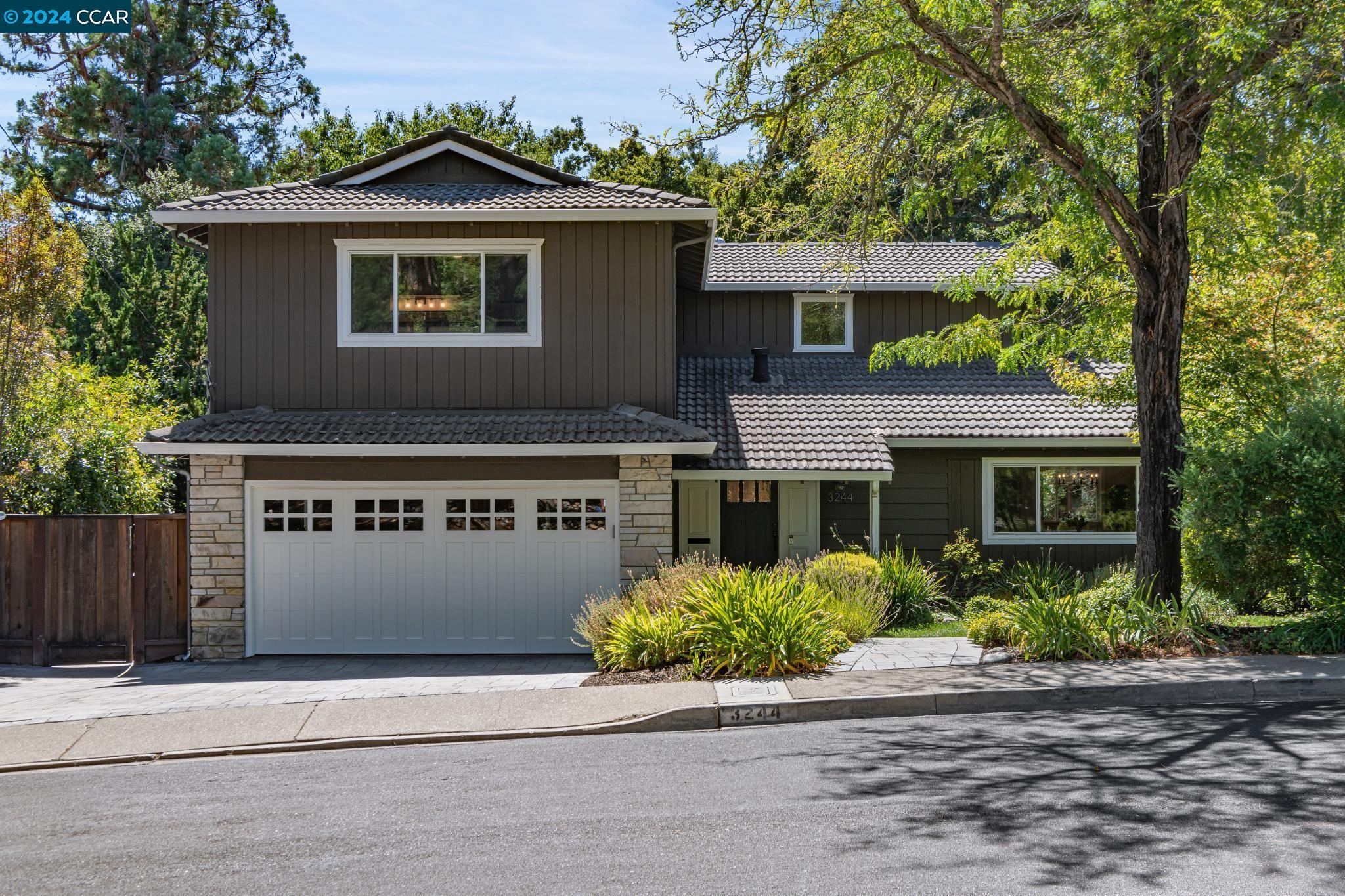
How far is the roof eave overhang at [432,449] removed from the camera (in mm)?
12992

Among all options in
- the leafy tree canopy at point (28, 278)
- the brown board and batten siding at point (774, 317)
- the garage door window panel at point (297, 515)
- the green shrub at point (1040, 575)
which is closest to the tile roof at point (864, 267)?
the brown board and batten siding at point (774, 317)

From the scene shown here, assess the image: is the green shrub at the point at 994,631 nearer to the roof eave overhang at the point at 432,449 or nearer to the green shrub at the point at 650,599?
the green shrub at the point at 650,599

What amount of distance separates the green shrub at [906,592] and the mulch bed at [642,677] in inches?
158

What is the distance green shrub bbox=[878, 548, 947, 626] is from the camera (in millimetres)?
13914

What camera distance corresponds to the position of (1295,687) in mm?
8914

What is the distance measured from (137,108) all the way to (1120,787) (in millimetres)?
33839

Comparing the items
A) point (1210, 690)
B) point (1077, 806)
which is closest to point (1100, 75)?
point (1210, 690)

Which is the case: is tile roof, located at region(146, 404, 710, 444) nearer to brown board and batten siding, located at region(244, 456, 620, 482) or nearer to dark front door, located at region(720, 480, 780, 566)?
brown board and batten siding, located at region(244, 456, 620, 482)

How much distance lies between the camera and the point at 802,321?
Answer: 19.7 meters

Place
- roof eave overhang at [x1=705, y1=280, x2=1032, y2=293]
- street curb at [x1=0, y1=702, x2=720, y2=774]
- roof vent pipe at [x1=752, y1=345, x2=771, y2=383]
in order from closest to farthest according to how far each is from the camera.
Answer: street curb at [x1=0, y1=702, x2=720, y2=774], roof vent pipe at [x1=752, y1=345, x2=771, y2=383], roof eave overhang at [x1=705, y1=280, x2=1032, y2=293]

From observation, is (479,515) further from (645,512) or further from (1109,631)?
(1109,631)

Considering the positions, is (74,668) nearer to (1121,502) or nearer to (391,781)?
(391,781)

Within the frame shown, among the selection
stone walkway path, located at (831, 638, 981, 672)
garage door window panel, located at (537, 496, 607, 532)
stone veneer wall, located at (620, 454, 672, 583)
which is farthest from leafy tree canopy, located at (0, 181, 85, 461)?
stone walkway path, located at (831, 638, 981, 672)

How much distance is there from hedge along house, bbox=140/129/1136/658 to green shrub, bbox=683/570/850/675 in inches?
91.6
